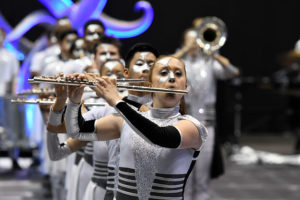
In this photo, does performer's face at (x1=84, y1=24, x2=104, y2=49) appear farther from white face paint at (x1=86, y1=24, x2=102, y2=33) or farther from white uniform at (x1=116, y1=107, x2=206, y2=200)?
white uniform at (x1=116, y1=107, x2=206, y2=200)

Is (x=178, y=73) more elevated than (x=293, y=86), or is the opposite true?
(x=178, y=73)

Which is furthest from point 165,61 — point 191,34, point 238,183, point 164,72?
point 238,183

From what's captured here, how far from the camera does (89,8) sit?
6477 mm

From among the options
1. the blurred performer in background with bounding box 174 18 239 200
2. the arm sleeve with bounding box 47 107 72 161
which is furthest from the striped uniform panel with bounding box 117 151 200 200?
the blurred performer in background with bounding box 174 18 239 200

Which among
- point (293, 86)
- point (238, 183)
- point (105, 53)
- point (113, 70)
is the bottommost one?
point (238, 183)

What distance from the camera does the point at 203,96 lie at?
7.41m

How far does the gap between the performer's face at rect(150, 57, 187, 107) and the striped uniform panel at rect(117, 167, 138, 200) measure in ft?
1.26

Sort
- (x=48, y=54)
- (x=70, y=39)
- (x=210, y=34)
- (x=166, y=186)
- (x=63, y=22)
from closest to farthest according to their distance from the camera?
1. (x=166, y=186)
2. (x=70, y=39)
3. (x=63, y=22)
4. (x=210, y=34)
5. (x=48, y=54)

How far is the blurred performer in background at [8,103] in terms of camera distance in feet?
32.8

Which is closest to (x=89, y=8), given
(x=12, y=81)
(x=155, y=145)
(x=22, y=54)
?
(x=155, y=145)

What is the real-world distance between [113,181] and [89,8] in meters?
2.68

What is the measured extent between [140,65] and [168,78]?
670 mm

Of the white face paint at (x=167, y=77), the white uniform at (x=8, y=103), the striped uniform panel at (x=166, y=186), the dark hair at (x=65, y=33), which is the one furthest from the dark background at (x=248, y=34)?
the striped uniform panel at (x=166, y=186)

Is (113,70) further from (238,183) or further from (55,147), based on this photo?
(238,183)
